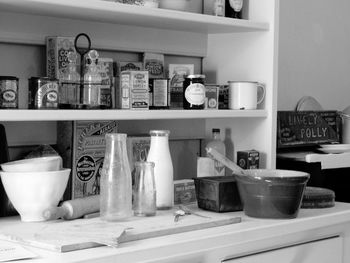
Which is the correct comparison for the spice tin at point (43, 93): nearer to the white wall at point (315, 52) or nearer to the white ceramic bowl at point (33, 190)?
the white ceramic bowl at point (33, 190)

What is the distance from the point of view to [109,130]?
233 centimetres

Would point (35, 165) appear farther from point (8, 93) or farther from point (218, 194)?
point (218, 194)

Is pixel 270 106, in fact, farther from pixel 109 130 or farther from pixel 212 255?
pixel 212 255

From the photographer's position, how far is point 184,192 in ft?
7.76

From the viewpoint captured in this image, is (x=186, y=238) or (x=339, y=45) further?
(x=339, y=45)

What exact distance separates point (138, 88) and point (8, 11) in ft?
1.60

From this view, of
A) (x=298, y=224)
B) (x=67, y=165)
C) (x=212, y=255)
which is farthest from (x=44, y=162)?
(x=298, y=224)

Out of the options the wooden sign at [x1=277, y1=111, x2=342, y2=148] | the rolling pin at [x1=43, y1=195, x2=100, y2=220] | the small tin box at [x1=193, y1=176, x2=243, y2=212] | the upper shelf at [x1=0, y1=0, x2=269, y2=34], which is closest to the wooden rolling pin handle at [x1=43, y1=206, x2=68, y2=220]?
the rolling pin at [x1=43, y1=195, x2=100, y2=220]

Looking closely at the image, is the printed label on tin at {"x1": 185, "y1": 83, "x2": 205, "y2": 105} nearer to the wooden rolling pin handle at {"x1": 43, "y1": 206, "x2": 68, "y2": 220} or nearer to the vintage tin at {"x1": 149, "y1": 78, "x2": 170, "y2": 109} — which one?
the vintage tin at {"x1": 149, "y1": 78, "x2": 170, "y2": 109}

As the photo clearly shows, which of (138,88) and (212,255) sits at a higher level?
(138,88)

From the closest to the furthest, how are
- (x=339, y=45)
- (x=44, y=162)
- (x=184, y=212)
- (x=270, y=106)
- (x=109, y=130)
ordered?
(x=44, y=162) < (x=184, y=212) < (x=109, y=130) < (x=270, y=106) < (x=339, y=45)

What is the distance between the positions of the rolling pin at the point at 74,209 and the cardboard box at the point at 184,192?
35 centimetres

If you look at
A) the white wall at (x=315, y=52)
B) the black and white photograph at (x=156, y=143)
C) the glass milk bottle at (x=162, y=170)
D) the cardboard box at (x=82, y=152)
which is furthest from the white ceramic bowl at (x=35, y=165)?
the white wall at (x=315, y=52)

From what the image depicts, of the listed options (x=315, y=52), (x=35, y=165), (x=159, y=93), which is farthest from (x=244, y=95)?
(x=315, y=52)
